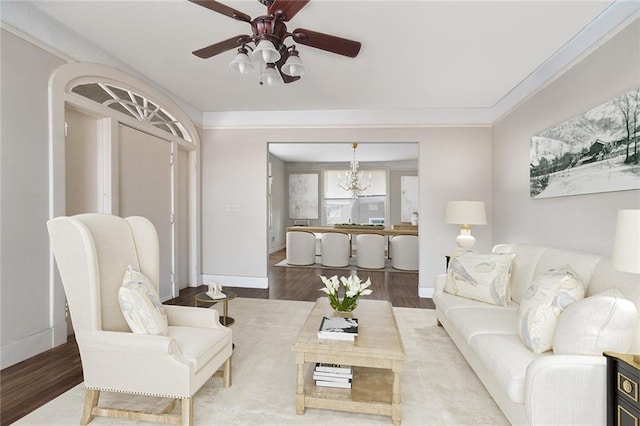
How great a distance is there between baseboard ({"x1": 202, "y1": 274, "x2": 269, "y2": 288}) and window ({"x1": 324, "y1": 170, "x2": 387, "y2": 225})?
4.90 metres

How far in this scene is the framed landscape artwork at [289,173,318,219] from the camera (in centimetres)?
974

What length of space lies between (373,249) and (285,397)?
4.59 meters

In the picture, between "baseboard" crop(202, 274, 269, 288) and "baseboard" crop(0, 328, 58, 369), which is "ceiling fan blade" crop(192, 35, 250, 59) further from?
"baseboard" crop(202, 274, 269, 288)

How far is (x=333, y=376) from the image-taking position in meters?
1.92

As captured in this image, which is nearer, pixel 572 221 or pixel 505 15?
pixel 505 15

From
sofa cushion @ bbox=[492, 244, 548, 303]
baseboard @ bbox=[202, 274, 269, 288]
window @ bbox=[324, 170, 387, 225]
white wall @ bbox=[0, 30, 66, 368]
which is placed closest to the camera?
white wall @ bbox=[0, 30, 66, 368]

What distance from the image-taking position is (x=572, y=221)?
2.66 m

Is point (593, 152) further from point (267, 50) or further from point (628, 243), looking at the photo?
point (267, 50)

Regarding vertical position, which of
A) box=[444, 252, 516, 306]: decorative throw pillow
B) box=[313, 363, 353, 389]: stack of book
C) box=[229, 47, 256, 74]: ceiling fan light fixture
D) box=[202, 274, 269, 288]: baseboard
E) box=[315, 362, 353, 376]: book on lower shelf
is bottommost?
box=[202, 274, 269, 288]: baseboard

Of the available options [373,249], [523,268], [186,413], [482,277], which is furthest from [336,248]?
[186,413]

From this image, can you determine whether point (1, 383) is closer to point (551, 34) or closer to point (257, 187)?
point (257, 187)

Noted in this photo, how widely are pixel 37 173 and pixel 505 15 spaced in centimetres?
387

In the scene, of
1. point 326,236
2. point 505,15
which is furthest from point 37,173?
point 326,236

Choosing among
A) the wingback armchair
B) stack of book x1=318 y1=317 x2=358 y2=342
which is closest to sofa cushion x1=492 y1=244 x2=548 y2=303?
stack of book x1=318 y1=317 x2=358 y2=342
